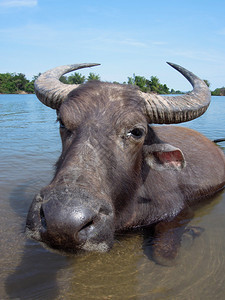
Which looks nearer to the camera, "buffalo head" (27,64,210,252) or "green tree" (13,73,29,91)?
"buffalo head" (27,64,210,252)

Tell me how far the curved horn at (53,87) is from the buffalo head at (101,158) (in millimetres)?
15

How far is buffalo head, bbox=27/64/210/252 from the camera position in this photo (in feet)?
7.03

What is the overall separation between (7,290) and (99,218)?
1.22m

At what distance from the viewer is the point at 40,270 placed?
119 inches

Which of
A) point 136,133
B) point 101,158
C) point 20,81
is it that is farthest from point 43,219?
point 20,81

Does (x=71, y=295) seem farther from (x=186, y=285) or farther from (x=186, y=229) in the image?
(x=186, y=229)

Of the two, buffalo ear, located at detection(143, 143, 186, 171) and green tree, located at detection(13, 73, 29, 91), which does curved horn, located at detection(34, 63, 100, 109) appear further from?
green tree, located at detection(13, 73, 29, 91)

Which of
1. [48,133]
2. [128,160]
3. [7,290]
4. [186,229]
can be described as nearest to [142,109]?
[128,160]

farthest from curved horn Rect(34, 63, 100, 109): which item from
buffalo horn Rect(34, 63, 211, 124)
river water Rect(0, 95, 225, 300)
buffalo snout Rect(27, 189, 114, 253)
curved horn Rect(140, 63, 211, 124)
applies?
buffalo snout Rect(27, 189, 114, 253)

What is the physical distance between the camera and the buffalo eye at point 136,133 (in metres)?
3.24

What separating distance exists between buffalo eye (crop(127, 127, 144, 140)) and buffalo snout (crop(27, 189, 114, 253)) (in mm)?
1097

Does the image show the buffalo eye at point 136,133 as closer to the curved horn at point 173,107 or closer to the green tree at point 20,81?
the curved horn at point 173,107

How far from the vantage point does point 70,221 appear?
2037 mm

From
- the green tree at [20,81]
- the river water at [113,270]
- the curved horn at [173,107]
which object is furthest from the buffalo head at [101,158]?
the green tree at [20,81]
